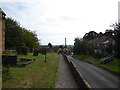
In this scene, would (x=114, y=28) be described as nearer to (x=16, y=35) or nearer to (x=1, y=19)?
(x=1, y=19)

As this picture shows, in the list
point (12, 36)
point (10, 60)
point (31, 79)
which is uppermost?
point (12, 36)

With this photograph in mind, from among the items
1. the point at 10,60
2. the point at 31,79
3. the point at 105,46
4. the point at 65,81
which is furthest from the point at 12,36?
the point at 65,81

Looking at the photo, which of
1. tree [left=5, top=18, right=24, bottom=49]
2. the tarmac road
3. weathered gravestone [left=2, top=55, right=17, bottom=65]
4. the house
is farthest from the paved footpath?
tree [left=5, top=18, right=24, bottom=49]

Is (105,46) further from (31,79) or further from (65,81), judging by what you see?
(31,79)

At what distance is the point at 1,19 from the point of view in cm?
2917

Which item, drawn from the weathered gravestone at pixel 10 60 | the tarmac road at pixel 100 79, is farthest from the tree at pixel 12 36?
the tarmac road at pixel 100 79

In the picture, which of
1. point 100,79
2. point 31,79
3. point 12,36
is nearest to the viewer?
point 31,79

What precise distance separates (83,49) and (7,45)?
2492 cm

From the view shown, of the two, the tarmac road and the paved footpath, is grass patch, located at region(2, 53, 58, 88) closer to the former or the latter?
the paved footpath

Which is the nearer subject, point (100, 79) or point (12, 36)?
point (100, 79)

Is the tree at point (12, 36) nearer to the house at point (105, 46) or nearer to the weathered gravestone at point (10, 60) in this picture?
the house at point (105, 46)

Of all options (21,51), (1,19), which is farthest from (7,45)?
(1,19)

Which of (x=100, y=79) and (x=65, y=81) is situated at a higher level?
(x=65, y=81)

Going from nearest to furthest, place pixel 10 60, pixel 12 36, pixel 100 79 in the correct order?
pixel 100 79, pixel 10 60, pixel 12 36
